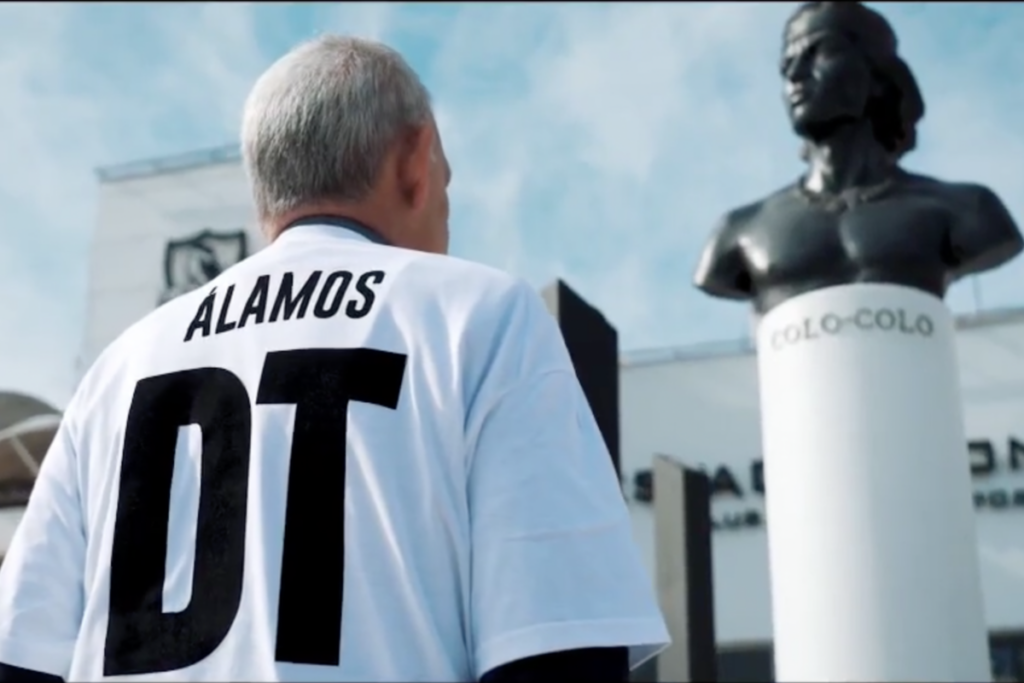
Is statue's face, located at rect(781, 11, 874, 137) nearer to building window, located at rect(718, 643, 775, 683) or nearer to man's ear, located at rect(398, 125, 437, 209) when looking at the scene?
man's ear, located at rect(398, 125, 437, 209)

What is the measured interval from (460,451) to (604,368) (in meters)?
2.48

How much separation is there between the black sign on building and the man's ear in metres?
2.12

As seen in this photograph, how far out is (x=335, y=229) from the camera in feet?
3.22

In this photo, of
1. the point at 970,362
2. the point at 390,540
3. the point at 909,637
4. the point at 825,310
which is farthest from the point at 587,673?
the point at 970,362

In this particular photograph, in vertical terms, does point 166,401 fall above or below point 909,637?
above

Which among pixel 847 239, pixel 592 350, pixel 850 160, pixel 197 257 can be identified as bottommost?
pixel 592 350

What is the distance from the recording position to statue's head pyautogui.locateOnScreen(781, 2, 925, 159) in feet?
12.3

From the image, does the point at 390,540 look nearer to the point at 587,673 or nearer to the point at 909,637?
the point at 587,673

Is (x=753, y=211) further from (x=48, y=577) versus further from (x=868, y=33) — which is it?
(x=48, y=577)

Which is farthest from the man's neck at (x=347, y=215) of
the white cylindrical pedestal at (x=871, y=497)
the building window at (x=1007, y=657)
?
the building window at (x=1007, y=657)

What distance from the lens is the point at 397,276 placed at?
93cm

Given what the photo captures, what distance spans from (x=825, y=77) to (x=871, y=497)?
1264mm

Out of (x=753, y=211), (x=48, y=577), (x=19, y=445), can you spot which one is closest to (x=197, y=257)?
(x=753, y=211)

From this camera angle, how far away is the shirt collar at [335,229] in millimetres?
978
